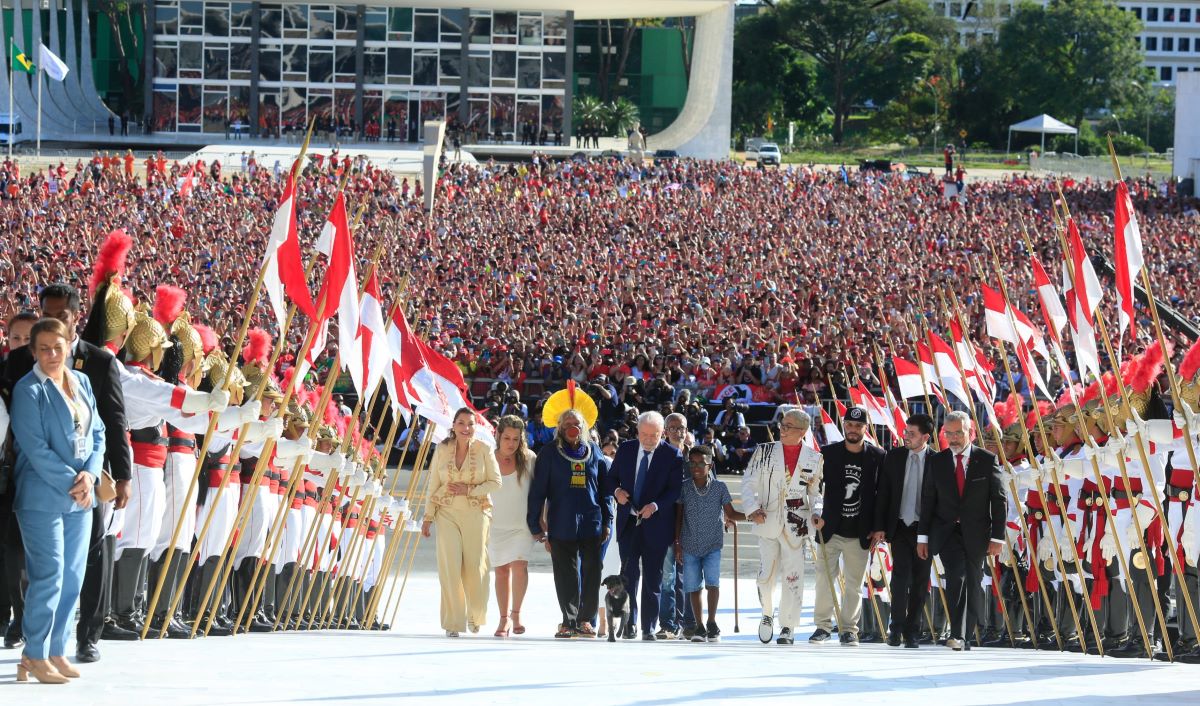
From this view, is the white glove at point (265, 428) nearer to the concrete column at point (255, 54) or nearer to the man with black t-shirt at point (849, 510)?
the man with black t-shirt at point (849, 510)

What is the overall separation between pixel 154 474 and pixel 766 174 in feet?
139

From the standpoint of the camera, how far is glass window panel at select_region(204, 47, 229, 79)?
72.1 meters

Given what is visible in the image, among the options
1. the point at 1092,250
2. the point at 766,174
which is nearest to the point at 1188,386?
the point at 1092,250

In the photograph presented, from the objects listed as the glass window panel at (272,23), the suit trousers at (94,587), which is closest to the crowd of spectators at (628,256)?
the suit trousers at (94,587)

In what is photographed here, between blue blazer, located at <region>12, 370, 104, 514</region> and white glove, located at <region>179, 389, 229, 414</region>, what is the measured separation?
1418 mm

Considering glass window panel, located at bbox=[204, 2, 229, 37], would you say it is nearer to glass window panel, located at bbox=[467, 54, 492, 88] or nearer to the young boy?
glass window panel, located at bbox=[467, 54, 492, 88]

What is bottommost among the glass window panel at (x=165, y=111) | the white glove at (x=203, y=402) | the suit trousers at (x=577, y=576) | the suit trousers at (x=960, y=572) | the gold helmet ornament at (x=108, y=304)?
the suit trousers at (x=577, y=576)

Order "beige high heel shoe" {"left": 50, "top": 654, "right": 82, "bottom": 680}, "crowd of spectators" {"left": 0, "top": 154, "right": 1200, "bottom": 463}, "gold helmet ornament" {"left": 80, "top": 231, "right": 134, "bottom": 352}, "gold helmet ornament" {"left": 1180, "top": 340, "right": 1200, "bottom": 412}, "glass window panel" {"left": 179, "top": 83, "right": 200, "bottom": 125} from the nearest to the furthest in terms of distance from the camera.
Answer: "beige high heel shoe" {"left": 50, "top": 654, "right": 82, "bottom": 680} → "gold helmet ornament" {"left": 80, "top": 231, "right": 134, "bottom": 352} → "gold helmet ornament" {"left": 1180, "top": 340, "right": 1200, "bottom": 412} → "crowd of spectators" {"left": 0, "top": 154, "right": 1200, "bottom": 463} → "glass window panel" {"left": 179, "top": 83, "right": 200, "bottom": 125}

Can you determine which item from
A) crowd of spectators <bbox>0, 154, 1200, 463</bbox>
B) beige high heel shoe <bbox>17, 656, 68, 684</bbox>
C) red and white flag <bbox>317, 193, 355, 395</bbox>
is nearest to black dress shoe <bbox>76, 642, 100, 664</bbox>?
beige high heel shoe <bbox>17, 656, 68, 684</bbox>

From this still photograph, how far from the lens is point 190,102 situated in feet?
237

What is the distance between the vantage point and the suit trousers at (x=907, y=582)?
12008 mm

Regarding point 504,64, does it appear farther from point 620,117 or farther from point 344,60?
point 344,60

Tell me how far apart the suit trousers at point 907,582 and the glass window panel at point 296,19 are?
62.9 m

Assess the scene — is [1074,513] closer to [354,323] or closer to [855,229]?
[354,323]
